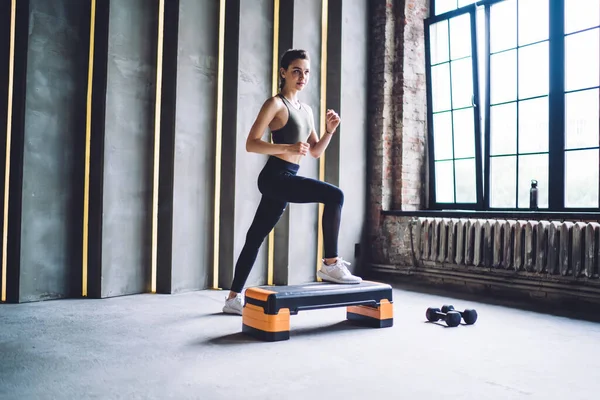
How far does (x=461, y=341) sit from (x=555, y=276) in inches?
64.1

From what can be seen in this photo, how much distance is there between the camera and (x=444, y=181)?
213 inches

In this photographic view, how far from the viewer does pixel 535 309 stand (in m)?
3.95

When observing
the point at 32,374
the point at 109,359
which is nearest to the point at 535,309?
the point at 109,359

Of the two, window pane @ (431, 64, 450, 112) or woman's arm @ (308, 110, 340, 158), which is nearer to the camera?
woman's arm @ (308, 110, 340, 158)

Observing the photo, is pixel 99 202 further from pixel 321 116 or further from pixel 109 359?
pixel 321 116

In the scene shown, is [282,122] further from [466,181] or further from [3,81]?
[466,181]

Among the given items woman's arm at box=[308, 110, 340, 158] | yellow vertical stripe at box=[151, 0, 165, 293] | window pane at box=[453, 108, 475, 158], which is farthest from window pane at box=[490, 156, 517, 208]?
yellow vertical stripe at box=[151, 0, 165, 293]

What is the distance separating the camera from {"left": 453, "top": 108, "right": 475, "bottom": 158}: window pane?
516 cm

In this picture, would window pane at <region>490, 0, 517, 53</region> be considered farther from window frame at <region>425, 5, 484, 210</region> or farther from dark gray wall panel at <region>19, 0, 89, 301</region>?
dark gray wall panel at <region>19, 0, 89, 301</region>

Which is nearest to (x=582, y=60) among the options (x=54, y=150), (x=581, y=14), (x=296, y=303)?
(x=581, y=14)

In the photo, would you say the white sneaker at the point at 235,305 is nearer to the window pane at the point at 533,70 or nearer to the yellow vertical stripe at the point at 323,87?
the yellow vertical stripe at the point at 323,87

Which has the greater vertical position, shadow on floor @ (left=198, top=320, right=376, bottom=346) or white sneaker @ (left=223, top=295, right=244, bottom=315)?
white sneaker @ (left=223, top=295, right=244, bottom=315)

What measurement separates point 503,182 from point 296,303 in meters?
2.80

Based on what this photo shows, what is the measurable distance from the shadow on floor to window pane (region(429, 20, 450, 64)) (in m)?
3.25
